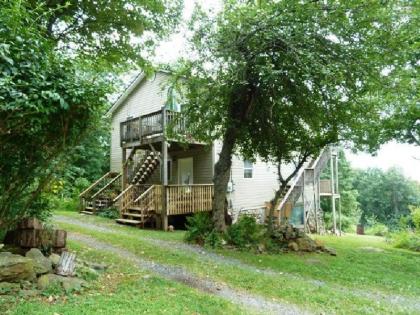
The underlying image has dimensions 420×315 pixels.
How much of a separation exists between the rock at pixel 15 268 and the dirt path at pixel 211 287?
7.26 feet

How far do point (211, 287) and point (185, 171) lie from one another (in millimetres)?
11702

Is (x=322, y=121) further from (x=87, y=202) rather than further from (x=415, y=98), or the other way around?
(x=87, y=202)

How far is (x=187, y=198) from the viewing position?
1374cm

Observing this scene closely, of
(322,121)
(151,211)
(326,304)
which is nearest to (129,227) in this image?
(151,211)

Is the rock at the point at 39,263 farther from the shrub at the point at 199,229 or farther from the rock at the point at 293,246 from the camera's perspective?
the rock at the point at 293,246

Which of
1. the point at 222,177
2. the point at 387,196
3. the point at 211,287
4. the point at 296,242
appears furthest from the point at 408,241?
the point at 387,196

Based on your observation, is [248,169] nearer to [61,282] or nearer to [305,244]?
[305,244]

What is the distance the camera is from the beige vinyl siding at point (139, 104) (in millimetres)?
17797

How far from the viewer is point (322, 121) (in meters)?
9.49

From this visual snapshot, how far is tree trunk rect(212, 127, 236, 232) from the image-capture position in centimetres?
1020

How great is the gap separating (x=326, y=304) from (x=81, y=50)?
8.29 m

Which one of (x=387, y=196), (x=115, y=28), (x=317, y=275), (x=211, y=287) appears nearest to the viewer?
(x=211, y=287)

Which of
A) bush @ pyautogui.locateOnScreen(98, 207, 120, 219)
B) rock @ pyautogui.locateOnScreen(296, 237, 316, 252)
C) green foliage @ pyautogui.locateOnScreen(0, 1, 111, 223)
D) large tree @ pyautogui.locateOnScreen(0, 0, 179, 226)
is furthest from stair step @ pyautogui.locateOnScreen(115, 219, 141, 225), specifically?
green foliage @ pyautogui.locateOnScreen(0, 1, 111, 223)

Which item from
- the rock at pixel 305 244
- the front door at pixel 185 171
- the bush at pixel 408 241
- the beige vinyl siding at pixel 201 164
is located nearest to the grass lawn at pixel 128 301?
the rock at pixel 305 244
